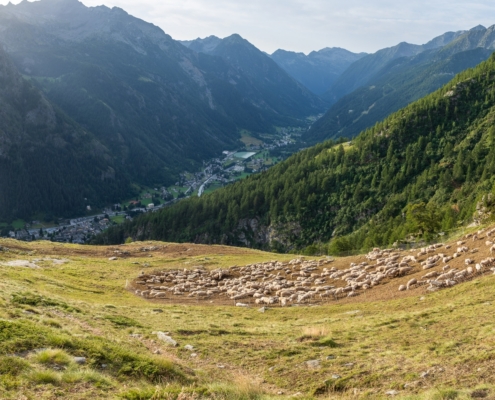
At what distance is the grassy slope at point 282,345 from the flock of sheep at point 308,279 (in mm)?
2794

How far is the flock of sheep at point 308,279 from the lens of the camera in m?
35.8

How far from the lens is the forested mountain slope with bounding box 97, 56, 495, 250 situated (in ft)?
403

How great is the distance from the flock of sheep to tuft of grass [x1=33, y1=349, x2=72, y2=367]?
82.0 ft

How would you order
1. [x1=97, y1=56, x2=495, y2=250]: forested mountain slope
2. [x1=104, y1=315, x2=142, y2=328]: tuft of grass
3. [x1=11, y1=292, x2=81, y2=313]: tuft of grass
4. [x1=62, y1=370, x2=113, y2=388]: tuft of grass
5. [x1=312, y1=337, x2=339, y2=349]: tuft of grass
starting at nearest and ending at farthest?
[x1=62, y1=370, x2=113, y2=388]: tuft of grass
[x1=312, y1=337, x2=339, y2=349]: tuft of grass
[x1=11, y1=292, x2=81, y2=313]: tuft of grass
[x1=104, y1=315, x2=142, y2=328]: tuft of grass
[x1=97, y1=56, x2=495, y2=250]: forested mountain slope

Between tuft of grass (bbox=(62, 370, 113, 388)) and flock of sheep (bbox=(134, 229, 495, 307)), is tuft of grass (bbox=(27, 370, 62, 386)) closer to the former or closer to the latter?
tuft of grass (bbox=(62, 370, 113, 388))

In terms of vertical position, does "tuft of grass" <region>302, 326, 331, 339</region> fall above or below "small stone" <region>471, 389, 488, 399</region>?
below

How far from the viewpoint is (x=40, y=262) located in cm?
6172

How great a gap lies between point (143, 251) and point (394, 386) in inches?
3119

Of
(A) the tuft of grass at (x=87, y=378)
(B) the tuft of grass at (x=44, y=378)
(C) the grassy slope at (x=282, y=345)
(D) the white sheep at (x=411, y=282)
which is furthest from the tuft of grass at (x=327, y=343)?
(B) the tuft of grass at (x=44, y=378)

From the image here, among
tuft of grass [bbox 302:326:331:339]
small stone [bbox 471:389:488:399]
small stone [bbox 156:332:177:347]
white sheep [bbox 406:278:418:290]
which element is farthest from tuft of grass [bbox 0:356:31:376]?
white sheep [bbox 406:278:418:290]

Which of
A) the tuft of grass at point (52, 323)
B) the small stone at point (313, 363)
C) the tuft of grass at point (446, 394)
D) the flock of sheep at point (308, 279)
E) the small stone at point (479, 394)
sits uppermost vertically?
the small stone at point (479, 394)

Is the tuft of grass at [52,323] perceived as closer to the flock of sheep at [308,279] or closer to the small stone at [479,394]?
the flock of sheep at [308,279]

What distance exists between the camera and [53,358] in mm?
16312

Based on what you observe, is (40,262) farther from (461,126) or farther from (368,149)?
(461,126)
